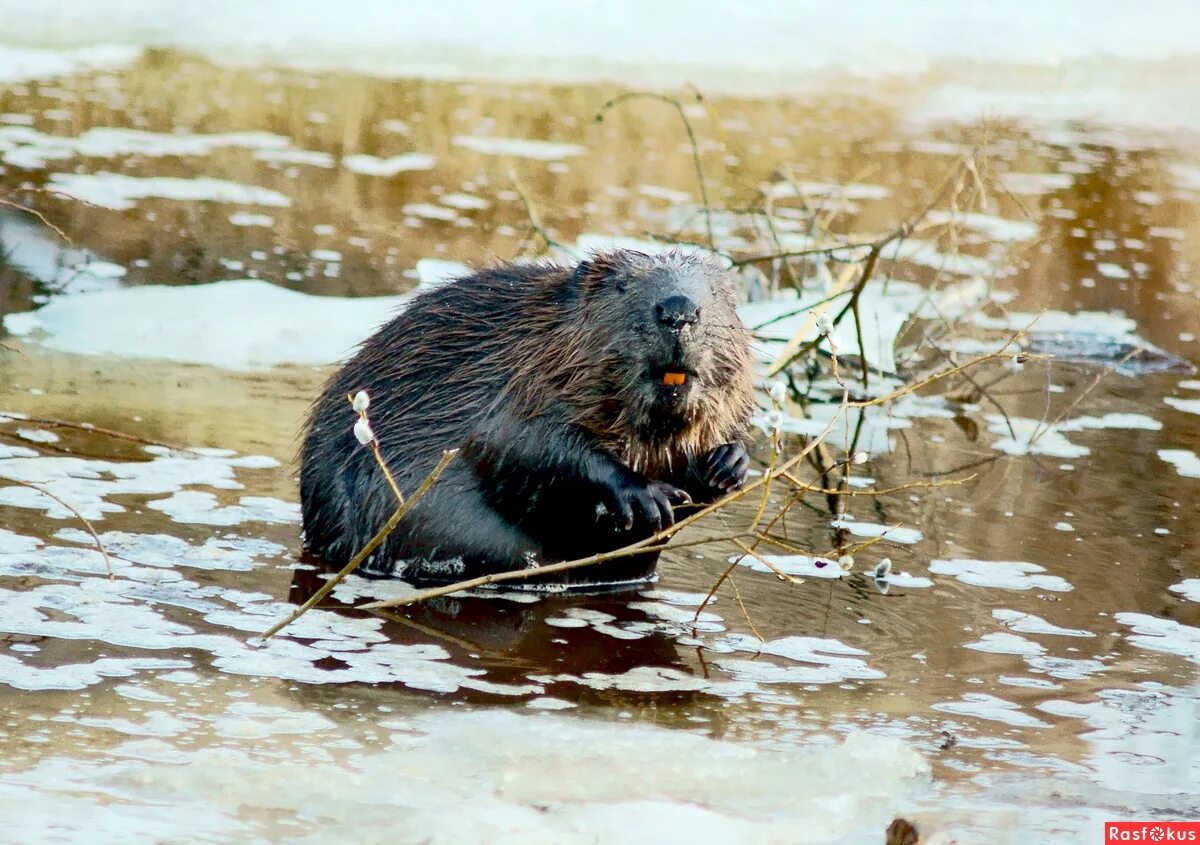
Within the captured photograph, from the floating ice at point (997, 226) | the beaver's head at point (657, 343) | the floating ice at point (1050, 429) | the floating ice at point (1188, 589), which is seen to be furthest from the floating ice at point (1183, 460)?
the floating ice at point (997, 226)

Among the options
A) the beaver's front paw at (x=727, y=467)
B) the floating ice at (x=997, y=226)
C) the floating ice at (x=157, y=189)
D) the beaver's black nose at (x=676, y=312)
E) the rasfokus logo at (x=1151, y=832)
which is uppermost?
the beaver's black nose at (x=676, y=312)

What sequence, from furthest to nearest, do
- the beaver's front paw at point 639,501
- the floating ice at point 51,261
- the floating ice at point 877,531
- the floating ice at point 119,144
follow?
the floating ice at point 119,144 < the floating ice at point 51,261 < the floating ice at point 877,531 < the beaver's front paw at point 639,501

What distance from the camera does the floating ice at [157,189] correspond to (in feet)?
25.1

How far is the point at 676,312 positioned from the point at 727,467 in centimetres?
49

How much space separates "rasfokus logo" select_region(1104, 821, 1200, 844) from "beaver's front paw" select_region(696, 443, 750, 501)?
4.59 ft

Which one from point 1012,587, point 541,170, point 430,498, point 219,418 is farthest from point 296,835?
point 541,170

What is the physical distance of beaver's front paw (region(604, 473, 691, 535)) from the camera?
12.8 feet

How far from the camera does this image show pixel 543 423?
405 cm

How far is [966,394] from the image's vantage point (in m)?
6.23

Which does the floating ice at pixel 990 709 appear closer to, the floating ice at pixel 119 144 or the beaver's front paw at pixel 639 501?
the beaver's front paw at pixel 639 501

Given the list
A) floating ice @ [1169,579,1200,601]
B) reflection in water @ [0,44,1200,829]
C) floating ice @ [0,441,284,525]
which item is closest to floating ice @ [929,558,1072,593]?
reflection in water @ [0,44,1200,829]

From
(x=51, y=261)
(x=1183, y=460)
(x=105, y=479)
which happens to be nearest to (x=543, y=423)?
(x=105, y=479)

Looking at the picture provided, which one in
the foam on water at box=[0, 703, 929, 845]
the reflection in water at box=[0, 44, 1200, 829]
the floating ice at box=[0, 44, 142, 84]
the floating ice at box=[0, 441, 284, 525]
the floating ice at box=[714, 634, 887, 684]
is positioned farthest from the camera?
the floating ice at box=[0, 44, 142, 84]

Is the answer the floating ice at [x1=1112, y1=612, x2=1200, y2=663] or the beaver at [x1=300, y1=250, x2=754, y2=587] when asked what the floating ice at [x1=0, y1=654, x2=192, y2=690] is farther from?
the floating ice at [x1=1112, y1=612, x2=1200, y2=663]
